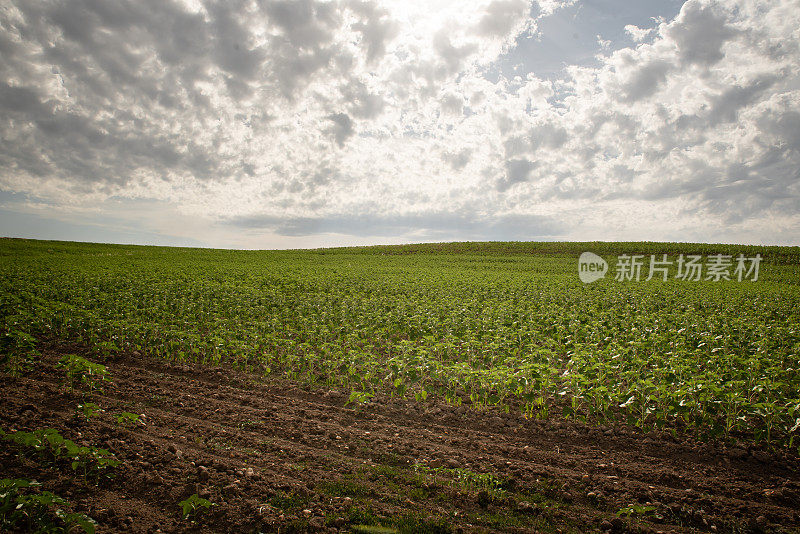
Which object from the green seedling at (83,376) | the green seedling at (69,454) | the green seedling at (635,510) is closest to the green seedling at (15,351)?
the green seedling at (83,376)

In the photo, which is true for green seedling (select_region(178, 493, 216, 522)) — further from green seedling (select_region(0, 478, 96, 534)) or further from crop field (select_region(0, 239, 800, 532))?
green seedling (select_region(0, 478, 96, 534))

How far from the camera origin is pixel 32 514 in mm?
3564

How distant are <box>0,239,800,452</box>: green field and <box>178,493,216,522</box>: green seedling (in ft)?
11.0

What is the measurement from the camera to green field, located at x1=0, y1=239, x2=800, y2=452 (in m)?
6.91

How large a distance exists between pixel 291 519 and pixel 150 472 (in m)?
2.01

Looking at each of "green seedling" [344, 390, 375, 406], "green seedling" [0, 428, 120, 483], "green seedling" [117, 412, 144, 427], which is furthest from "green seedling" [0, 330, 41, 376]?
"green seedling" [344, 390, 375, 406]

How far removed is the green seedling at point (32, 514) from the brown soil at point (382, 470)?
0.94 feet

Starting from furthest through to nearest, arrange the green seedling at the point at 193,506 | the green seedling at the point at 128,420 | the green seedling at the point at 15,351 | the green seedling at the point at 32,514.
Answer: the green seedling at the point at 15,351 < the green seedling at the point at 128,420 < the green seedling at the point at 193,506 < the green seedling at the point at 32,514

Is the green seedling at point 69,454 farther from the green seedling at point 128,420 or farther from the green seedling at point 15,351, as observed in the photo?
the green seedling at point 15,351

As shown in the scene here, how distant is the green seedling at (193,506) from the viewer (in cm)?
386

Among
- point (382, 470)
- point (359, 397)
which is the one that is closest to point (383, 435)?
point (382, 470)

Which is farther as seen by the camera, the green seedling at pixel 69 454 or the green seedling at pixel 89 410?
the green seedling at pixel 89 410

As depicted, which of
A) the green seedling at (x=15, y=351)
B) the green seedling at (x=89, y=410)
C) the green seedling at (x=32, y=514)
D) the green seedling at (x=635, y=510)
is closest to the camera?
the green seedling at (x=32, y=514)

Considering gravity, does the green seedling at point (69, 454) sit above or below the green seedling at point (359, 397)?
above
